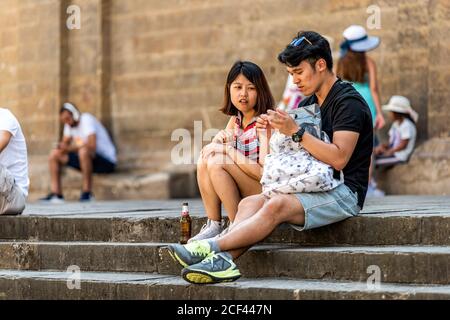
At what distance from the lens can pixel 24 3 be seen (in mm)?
14820

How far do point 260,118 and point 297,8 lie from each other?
6.13m

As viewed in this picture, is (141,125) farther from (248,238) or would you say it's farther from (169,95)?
(248,238)

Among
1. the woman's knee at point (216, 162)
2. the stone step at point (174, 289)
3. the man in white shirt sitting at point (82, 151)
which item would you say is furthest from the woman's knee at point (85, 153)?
the woman's knee at point (216, 162)

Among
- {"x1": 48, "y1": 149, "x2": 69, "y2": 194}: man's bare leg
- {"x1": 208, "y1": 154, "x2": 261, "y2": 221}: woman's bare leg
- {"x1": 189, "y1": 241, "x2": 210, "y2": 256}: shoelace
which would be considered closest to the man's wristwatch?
{"x1": 208, "y1": 154, "x2": 261, "y2": 221}: woman's bare leg

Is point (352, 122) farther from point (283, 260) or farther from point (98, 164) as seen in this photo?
point (98, 164)

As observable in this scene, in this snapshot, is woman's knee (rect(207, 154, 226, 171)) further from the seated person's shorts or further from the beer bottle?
the seated person's shorts

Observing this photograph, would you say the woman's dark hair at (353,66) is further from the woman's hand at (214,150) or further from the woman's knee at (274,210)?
the woman's knee at (274,210)

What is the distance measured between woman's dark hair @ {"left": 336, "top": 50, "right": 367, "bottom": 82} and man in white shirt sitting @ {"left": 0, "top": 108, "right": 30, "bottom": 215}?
3.69 meters

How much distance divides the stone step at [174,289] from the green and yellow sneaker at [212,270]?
0.04 meters

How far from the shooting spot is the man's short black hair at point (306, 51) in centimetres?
608

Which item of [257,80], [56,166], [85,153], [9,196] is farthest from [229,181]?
[56,166]

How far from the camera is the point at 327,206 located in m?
5.96

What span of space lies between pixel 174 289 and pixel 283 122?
1091mm

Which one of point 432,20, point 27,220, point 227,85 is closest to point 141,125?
point 432,20
